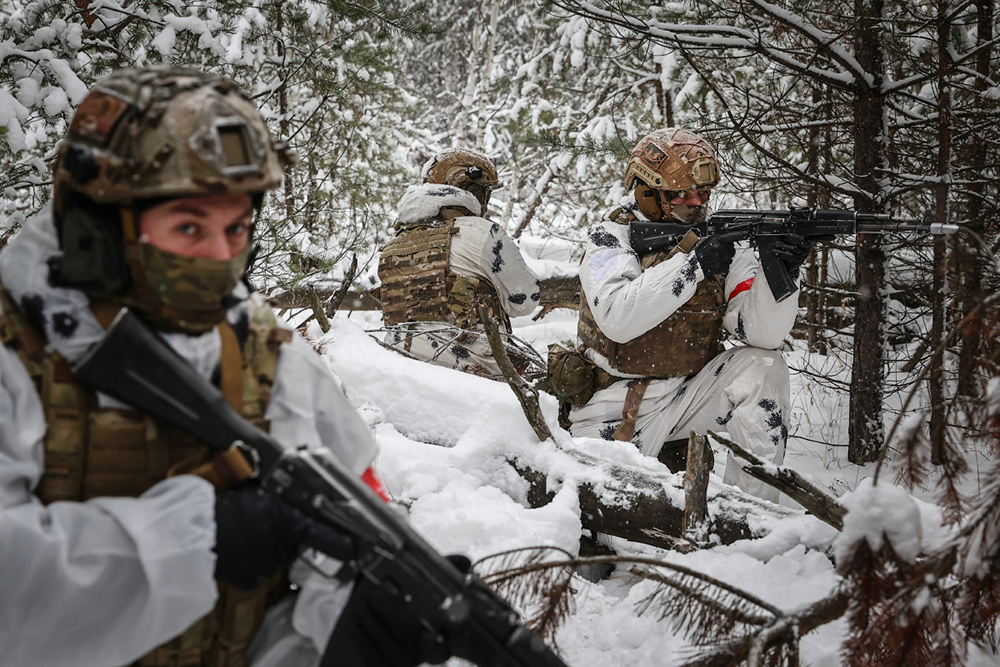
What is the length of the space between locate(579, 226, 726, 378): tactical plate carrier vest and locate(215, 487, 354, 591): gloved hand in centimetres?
310

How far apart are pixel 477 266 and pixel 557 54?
4.47 m

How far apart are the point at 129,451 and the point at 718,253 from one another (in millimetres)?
3212

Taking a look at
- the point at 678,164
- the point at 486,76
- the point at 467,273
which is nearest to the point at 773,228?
the point at 678,164

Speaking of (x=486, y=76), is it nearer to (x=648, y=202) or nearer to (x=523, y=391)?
(x=648, y=202)

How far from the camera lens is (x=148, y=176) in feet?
4.09

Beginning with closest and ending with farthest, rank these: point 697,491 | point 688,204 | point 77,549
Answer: point 77,549 < point 697,491 < point 688,204

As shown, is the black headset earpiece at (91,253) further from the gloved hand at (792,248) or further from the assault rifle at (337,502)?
the gloved hand at (792,248)

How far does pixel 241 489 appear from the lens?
129 centimetres

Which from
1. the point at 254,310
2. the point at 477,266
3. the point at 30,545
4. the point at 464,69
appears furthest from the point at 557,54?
the point at 464,69

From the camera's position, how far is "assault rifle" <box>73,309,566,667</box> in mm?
1224

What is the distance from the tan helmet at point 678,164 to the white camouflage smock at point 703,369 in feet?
1.32

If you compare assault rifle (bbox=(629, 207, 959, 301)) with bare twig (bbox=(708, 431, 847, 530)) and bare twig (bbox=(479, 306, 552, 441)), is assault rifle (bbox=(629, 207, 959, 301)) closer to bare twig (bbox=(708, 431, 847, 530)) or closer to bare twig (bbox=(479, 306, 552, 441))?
bare twig (bbox=(479, 306, 552, 441))

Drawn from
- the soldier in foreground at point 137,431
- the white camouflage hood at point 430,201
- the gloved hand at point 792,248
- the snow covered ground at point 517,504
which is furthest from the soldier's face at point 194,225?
the white camouflage hood at point 430,201

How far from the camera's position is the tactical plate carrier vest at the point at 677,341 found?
4078 mm
